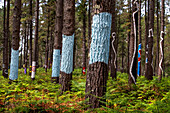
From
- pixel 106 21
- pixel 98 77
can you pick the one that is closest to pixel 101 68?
pixel 98 77

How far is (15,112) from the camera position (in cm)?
315

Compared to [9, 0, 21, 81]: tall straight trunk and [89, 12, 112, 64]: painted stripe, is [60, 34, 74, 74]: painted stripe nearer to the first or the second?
[89, 12, 112, 64]: painted stripe

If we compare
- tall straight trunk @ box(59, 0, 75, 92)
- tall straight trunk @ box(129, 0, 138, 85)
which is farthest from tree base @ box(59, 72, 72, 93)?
tall straight trunk @ box(129, 0, 138, 85)

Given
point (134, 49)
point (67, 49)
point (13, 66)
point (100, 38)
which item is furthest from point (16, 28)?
point (134, 49)

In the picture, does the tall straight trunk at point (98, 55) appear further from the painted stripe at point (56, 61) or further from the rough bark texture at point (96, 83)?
the painted stripe at point (56, 61)

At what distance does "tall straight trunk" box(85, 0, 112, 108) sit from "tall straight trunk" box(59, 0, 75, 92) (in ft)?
7.75

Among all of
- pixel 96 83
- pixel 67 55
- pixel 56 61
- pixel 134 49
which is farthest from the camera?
pixel 56 61

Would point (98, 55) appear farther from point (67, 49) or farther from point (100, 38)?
point (67, 49)

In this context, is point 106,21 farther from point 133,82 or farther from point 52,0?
point 52,0

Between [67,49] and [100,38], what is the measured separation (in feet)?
8.72

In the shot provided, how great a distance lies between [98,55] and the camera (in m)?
3.84

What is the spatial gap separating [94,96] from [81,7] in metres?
15.3

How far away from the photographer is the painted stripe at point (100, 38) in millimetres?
3846

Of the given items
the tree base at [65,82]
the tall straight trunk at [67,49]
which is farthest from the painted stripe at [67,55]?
the tree base at [65,82]
